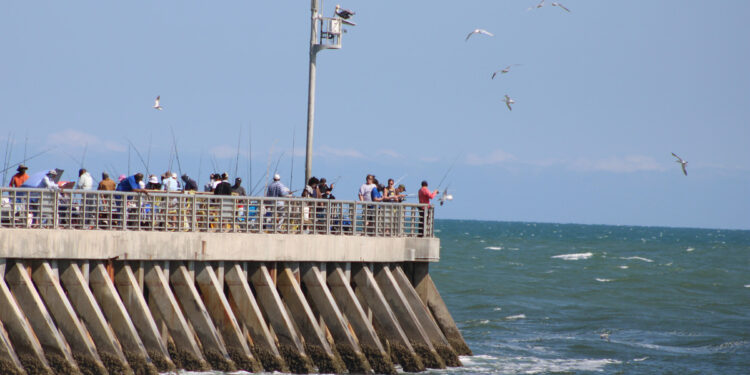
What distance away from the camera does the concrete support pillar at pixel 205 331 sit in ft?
68.9

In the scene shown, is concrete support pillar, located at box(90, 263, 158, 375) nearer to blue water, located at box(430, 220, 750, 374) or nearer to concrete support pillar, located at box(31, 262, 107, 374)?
concrete support pillar, located at box(31, 262, 107, 374)

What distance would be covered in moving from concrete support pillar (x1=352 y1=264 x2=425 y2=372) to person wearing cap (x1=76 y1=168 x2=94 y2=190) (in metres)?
5.70

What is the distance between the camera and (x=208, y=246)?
21.5 meters

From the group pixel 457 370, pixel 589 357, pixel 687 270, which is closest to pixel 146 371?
pixel 457 370

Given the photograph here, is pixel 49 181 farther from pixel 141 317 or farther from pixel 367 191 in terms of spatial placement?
pixel 367 191

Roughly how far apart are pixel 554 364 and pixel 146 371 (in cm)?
1223

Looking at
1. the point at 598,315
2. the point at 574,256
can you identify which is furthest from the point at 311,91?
the point at 574,256

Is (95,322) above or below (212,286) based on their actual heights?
below

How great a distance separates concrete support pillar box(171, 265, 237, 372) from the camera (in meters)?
21.0

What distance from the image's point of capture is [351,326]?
76.9 ft

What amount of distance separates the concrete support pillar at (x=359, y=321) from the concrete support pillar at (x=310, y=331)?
0.73 metres

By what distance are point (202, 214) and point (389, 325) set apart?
14.4 ft

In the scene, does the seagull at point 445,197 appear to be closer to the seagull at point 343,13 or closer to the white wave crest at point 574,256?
the seagull at point 343,13

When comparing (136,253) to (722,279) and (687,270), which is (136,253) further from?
(687,270)
